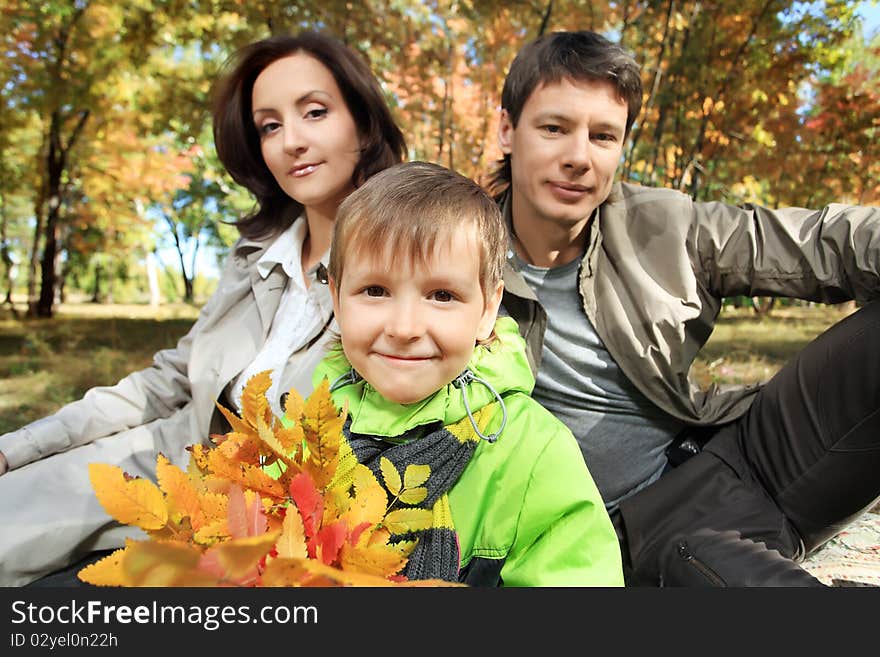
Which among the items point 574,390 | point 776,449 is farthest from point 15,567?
point 776,449

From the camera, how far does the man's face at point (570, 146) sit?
1.97m

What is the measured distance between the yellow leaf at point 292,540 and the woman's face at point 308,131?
56.3 inches

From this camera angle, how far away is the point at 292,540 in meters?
0.93

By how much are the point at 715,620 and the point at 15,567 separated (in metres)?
1.87

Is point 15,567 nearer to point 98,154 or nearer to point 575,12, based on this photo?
point 575,12

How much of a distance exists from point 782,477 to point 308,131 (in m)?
1.92

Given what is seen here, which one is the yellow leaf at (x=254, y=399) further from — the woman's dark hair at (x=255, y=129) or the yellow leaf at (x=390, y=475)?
the woman's dark hair at (x=255, y=129)

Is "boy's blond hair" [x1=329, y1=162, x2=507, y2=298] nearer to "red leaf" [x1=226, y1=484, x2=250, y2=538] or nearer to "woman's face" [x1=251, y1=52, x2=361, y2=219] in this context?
"red leaf" [x1=226, y1=484, x2=250, y2=538]

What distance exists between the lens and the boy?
4.22 ft

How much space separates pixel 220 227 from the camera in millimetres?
25234

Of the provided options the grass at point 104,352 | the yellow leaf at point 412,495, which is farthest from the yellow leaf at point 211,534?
the grass at point 104,352

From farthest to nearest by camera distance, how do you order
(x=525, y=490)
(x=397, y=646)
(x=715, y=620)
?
1. (x=525, y=490)
2. (x=715, y=620)
3. (x=397, y=646)

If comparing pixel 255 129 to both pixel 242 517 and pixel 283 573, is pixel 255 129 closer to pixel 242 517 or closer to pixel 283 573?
pixel 242 517

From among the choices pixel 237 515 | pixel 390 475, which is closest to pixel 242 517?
pixel 237 515
